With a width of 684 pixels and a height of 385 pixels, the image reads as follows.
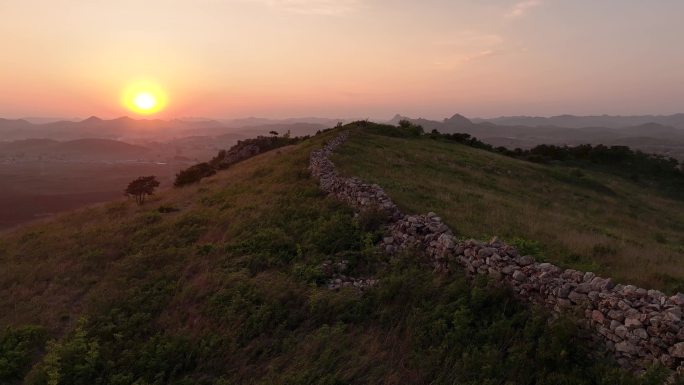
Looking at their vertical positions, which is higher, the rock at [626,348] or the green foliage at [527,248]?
the green foliage at [527,248]

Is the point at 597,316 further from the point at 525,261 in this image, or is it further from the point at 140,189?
the point at 140,189

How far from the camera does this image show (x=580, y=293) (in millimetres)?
6949

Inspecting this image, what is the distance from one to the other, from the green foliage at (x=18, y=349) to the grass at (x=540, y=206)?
33.9 feet

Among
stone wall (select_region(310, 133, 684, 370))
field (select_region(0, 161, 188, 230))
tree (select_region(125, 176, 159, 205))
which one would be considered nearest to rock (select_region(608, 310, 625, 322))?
stone wall (select_region(310, 133, 684, 370))

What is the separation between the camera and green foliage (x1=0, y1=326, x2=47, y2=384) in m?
8.14

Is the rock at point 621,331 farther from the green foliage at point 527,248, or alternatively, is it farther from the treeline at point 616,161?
the treeline at point 616,161

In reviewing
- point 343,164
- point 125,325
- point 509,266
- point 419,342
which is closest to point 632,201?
point 343,164

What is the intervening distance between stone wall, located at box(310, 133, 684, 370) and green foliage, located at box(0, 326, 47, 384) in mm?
8298

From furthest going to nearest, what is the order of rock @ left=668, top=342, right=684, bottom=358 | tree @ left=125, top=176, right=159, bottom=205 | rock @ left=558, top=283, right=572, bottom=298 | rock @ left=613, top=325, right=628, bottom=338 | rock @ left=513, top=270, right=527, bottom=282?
tree @ left=125, top=176, right=159, bottom=205
rock @ left=513, top=270, right=527, bottom=282
rock @ left=558, top=283, right=572, bottom=298
rock @ left=613, top=325, right=628, bottom=338
rock @ left=668, top=342, right=684, bottom=358

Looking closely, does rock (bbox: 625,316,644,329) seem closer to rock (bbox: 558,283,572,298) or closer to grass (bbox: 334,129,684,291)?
rock (bbox: 558,283,572,298)

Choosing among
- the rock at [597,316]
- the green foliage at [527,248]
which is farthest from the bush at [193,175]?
the rock at [597,316]

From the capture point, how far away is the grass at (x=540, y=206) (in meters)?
10.6

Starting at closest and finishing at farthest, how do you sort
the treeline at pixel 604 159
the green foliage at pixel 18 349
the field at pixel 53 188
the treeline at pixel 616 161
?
the green foliage at pixel 18 349 < the treeline at pixel 604 159 < the treeline at pixel 616 161 < the field at pixel 53 188

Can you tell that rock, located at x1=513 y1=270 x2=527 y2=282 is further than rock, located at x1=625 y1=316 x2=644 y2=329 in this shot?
Yes
